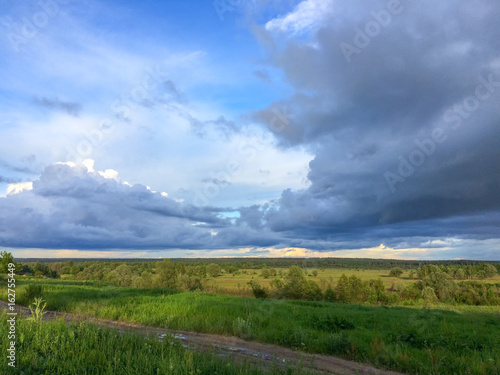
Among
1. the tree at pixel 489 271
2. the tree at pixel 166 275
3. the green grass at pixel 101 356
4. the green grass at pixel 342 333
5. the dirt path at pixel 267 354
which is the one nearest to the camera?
the green grass at pixel 101 356

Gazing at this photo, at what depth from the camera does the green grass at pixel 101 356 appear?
5914mm

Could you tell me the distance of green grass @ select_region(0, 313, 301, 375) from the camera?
5.91 meters

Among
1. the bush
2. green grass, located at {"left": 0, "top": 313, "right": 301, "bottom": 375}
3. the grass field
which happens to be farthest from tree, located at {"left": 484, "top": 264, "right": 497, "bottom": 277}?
green grass, located at {"left": 0, "top": 313, "right": 301, "bottom": 375}

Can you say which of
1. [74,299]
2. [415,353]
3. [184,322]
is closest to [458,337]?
[415,353]

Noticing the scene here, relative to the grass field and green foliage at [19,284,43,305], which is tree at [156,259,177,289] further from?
green foliage at [19,284,43,305]

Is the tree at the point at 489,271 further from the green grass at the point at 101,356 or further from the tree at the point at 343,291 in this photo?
the green grass at the point at 101,356

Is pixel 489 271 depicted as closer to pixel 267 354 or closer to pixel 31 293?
pixel 267 354

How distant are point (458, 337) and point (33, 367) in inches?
625

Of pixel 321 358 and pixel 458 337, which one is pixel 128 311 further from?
pixel 458 337

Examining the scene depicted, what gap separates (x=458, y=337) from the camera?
533 inches

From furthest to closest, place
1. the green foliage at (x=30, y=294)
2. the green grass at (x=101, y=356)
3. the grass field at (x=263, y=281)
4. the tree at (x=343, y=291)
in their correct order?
the tree at (x=343, y=291) < the grass field at (x=263, y=281) < the green foliage at (x=30, y=294) < the green grass at (x=101, y=356)

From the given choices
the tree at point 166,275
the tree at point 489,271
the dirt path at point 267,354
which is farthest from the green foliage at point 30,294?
the tree at point 489,271

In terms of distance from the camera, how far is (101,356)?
6.61 metres

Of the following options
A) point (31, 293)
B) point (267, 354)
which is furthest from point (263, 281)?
point (267, 354)
